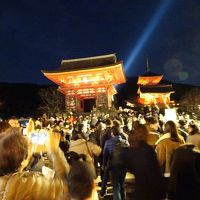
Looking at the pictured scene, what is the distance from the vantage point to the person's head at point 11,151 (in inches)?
86.7

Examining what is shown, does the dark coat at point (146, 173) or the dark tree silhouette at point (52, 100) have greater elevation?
the dark tree silhouette at point (52, 100)

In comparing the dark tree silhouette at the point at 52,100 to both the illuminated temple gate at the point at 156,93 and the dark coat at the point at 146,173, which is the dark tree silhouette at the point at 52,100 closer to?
the illuminated temple gate at the point at 156,93

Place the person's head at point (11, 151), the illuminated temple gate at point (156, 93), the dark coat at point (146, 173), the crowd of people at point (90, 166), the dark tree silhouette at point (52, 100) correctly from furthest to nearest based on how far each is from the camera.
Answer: the illuminated temple gate at point (156, 93), the dark tree silhouette at point (52, 100), the dark coat at point (146, 173), the person's head at point (11, 151), the crowd of people at point (90, 166)

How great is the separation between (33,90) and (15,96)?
19.5 feet

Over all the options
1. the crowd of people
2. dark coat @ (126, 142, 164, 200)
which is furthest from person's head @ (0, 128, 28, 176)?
dark coat @ (126, 142, 164, 200)

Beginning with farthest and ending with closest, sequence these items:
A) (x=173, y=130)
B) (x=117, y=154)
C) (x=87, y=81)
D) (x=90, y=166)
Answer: (x=87, y=81) < (x=117, y=154) < (x=173, y=130) < (x=90, y=166)

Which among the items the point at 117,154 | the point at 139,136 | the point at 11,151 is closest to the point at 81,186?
the point at 11,151

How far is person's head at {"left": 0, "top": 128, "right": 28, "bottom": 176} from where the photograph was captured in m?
2.20

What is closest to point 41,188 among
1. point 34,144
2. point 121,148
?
point 34,144

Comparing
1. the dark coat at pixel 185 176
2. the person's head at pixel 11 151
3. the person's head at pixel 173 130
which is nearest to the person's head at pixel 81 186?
the person's head at pixel 11 151

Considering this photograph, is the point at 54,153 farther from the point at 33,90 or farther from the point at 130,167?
A: the point at 33,90

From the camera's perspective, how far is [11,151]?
88.0 inches

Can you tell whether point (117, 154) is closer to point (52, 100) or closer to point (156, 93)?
point (52, 100)

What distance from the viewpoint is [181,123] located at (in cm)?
755
